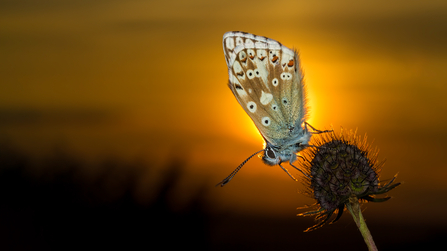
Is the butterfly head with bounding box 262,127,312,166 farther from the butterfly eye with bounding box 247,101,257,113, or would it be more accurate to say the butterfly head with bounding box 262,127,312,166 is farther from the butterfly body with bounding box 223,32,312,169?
the butterfly eye with bounding box 247,101,257,113

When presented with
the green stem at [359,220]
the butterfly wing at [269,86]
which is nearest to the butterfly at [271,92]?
the butterfly wing at [269,86]

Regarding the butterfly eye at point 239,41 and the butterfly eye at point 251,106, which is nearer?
the butterfly eye at point 251,106

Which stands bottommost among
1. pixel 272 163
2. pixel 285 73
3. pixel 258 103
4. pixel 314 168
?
pixel 272 163

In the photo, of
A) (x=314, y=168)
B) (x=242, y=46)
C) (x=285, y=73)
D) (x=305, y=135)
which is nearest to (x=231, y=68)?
(x=242, y=46)

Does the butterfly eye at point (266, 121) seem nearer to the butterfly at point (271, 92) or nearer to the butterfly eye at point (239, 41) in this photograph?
the butterfly at point (271, 92)

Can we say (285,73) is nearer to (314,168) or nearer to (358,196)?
(314,168)

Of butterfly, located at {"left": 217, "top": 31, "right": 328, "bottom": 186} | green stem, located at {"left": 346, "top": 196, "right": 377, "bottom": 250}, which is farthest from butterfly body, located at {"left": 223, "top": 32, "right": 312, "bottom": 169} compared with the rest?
green stem, located at {"left": 346, "top": 196, "right": 377, "bottom": 250}

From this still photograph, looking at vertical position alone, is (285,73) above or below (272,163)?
above

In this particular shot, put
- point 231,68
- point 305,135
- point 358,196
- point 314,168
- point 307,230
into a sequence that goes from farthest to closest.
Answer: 1. point 231,68
2. point 305,135
3. point 314,168
4. point 358,196
5. point 307,230
